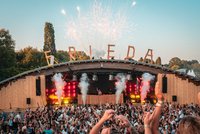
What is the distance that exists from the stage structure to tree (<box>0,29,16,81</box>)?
12707 mm

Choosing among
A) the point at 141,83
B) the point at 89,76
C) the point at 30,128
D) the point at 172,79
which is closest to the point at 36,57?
the point at 89,76

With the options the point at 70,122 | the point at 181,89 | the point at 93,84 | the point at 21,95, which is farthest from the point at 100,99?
the point at 70,122

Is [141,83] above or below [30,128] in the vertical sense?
above

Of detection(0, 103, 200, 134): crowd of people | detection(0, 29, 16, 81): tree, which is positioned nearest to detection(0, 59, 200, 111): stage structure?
detection(0, 103, 200, 134): crowd of people

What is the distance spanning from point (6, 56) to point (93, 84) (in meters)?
16.2

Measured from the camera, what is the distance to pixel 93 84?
35875 millimetres

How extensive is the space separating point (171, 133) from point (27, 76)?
19.9 meters

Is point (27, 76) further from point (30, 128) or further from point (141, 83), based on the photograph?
point (30, 128)

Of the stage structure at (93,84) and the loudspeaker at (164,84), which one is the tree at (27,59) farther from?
the loudspeaker at (164,84)

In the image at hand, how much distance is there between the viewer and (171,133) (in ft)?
51.3

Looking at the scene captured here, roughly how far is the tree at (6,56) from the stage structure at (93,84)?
12707mm

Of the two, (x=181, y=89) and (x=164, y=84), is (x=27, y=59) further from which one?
(x=181, y=89)

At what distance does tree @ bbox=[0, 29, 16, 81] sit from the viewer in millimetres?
44750

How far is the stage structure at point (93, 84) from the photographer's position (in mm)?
31750
